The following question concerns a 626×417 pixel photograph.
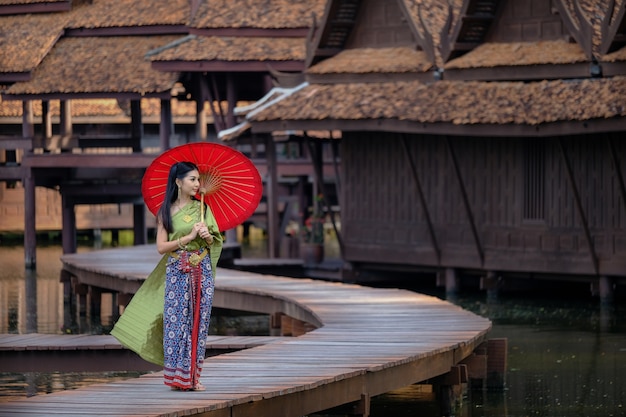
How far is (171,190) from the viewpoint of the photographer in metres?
13.3

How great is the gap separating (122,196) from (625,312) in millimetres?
14350

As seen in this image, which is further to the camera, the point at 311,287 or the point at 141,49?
the point at 141,49

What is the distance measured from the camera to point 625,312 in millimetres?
24625

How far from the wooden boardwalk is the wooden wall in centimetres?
490

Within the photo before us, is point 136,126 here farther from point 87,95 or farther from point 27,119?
point 87,95

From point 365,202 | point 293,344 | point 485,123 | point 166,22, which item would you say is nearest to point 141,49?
point 166,22

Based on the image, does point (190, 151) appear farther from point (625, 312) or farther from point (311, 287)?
point (625, 312)

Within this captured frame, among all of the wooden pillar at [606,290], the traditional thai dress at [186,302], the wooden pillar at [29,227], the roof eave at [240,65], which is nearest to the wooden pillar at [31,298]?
the wooden pillar at [29,227]

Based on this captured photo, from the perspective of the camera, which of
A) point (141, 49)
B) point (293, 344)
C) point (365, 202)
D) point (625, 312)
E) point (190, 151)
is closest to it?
point (190, 151)

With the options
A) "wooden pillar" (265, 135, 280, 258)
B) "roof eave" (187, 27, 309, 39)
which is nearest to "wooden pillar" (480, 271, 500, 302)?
"wooden pillar" (265, 135, 280, 258)

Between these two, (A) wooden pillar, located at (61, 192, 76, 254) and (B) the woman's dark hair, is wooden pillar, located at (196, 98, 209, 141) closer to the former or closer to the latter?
(A) wooden pillar, located at (61, 192, 76, 254)

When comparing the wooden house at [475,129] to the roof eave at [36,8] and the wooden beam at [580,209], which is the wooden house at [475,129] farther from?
the roof eave at [36,8]

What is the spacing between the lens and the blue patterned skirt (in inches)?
520

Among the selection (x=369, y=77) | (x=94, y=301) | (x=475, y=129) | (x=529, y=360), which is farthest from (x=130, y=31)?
(x=529, y=360)
